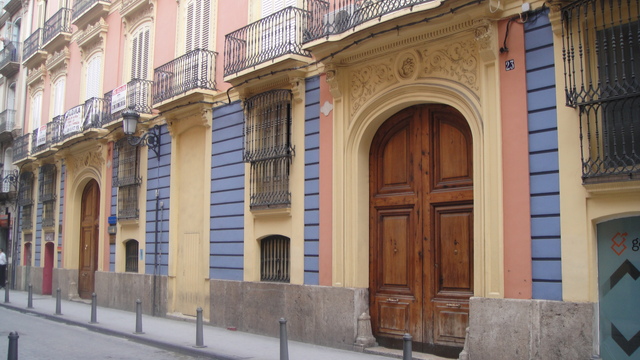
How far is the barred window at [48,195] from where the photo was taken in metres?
24.2

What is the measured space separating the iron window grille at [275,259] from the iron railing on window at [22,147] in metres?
16.9

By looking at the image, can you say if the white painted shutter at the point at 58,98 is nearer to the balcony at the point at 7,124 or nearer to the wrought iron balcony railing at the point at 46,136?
the wrought iron balcony railing at the point at 46,136

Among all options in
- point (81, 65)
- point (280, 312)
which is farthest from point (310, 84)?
point (81, 65)

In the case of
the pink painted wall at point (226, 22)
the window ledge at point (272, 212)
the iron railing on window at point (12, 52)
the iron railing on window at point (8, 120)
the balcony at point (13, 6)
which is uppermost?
the balcony at point (13, 6)

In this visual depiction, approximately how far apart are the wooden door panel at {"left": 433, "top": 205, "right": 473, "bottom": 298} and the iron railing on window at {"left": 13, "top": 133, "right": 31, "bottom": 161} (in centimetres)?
2147

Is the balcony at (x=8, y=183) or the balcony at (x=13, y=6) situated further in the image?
the balcony at (x=13, y=6)

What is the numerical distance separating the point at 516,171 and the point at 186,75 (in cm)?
961

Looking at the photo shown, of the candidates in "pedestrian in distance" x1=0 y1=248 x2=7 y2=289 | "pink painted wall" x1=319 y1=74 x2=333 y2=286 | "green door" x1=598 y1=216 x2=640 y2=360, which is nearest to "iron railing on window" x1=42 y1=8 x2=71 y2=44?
"pedestrian in distance" x1=0 y1=248 x2=7 y2=289

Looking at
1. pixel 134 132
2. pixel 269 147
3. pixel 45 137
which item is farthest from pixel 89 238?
pixel 269 147

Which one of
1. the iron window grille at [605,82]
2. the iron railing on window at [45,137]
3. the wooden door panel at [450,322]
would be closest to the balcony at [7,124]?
the iron railing on window at [45,137]

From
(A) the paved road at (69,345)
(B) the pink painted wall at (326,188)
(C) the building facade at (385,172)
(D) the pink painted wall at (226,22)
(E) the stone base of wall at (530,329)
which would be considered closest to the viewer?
(E) the stone base of wall at (530,329)

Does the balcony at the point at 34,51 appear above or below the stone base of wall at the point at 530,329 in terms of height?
above

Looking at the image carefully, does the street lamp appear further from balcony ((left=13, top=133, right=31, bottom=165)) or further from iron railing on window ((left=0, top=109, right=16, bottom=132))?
iron railing on window ((left=0, top=109, right=16, bottom=132))

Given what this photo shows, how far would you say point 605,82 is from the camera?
7797 millimetres
